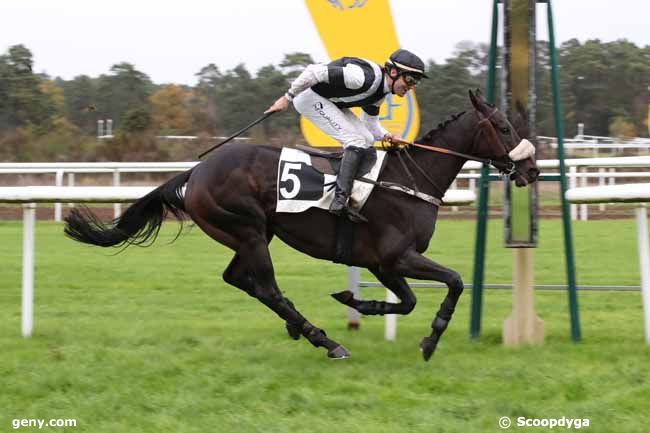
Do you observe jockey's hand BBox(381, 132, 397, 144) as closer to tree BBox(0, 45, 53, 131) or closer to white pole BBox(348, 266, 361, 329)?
white pole BBox(348, 266, 361, 329)

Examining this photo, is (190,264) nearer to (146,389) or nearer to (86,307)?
(86,307)

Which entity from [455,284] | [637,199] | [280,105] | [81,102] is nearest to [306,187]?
[280,105]

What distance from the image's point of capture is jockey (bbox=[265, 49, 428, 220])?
18.7ft

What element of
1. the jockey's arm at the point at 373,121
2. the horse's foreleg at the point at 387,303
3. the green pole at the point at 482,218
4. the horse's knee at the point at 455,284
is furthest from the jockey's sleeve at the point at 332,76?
the horse's knee at the point at 455,284

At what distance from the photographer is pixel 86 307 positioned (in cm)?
762

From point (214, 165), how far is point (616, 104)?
2646cm

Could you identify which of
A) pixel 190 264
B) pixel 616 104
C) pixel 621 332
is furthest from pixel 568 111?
pixel 621 332

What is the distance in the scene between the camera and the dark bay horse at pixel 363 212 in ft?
18.7

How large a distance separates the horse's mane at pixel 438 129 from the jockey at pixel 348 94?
8.4 inches

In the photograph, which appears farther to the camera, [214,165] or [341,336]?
[341,336]

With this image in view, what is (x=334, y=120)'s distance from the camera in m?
5.93

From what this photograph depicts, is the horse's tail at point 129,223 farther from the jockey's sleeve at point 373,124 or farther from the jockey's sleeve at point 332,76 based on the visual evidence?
the jockey's sleeve at point 373,124

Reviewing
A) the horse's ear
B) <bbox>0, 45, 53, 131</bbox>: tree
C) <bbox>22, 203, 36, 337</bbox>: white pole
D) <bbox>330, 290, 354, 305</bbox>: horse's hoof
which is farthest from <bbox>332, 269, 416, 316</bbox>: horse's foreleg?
<bbox>0, 45, 53, 131</bbox>: tree

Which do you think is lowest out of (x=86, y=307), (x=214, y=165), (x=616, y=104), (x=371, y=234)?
(x=86, y=307)
